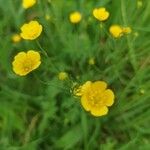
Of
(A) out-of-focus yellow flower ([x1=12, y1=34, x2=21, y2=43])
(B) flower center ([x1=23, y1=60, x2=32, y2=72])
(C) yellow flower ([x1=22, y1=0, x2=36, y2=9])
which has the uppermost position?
(C) yellow flower ([x1=22, y1=0, x2=36, y2=9])

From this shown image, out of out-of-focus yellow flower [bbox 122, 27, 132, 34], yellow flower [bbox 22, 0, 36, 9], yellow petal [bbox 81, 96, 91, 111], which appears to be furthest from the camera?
yellow flower [bbox 22, 0, 36, 9]

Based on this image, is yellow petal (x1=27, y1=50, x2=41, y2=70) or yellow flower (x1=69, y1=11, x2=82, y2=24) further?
yellow flower (x1=69, y1=11, x2=82, y2=24)

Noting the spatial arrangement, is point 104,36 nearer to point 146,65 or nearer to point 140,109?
point 146,65

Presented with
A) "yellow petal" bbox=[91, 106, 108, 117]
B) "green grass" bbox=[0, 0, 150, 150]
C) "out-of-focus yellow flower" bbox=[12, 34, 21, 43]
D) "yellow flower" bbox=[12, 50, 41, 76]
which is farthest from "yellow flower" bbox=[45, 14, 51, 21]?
"yellow petal" bbox=[91, 106, 108, 117]

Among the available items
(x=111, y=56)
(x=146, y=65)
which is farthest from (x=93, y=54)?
(x=146, y=65)

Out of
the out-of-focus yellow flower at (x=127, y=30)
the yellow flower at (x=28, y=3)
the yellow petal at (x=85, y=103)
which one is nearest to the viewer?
the yellow petal at (x=85, y=103)

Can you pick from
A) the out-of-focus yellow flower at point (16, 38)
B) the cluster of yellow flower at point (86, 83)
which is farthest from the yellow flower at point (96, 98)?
the out-of-focus yellow flower at point (16, 38)

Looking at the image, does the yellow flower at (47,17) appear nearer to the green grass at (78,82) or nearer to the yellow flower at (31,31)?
the green grass at (78,82)

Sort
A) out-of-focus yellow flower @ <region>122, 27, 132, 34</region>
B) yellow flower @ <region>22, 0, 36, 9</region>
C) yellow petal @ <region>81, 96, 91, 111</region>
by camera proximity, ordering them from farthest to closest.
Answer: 1. yellow flower @ <region>22, 0, 36, 9</region>
2. out-of-focus yellow flower @ <region>122, 27, 132, 34</region>
3. yellow petal @ <region>81, 96, 91, 111</region>

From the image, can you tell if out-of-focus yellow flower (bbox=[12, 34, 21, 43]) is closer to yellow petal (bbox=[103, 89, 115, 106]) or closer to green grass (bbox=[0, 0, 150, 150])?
green grass (bbox=[0, 0, 150, 150])
